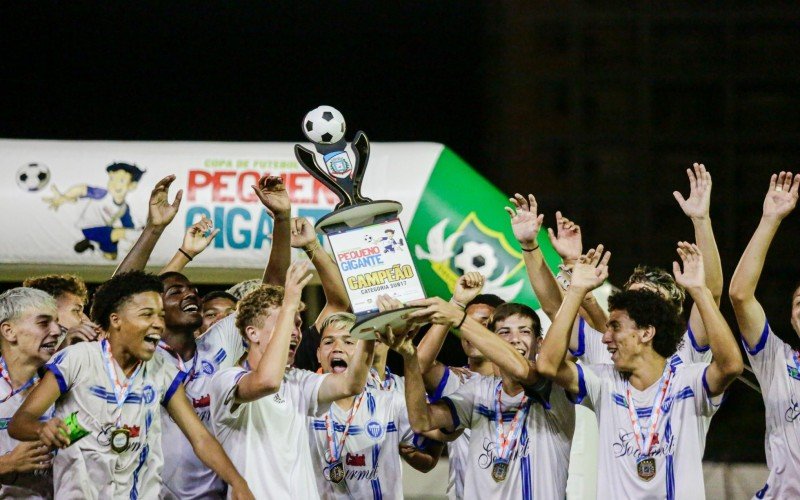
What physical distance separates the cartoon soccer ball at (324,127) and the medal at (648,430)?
1538mm

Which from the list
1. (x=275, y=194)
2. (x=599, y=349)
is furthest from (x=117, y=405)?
(x=599, y=349)

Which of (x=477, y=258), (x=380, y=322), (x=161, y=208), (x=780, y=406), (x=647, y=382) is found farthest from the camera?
(x=477, y=258)

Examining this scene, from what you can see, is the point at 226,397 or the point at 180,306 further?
the point at 180,306

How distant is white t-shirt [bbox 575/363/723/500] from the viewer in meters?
4.25

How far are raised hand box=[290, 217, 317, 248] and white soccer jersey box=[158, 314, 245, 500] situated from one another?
1.77ft

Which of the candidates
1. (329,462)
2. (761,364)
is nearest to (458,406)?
(329,462)

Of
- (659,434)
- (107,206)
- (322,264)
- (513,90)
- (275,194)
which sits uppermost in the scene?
(513,90)

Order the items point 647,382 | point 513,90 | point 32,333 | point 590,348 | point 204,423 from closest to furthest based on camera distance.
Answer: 1. point 647,382
2. point 32,333
3. point 204,423
4. point 590,348
5. point 513,90

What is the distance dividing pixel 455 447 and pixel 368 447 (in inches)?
22.0

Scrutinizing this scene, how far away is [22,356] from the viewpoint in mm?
4645

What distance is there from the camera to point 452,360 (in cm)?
1231

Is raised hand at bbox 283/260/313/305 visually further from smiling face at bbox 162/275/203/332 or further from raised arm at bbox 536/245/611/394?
smiling face at bbox 162/275/203/332

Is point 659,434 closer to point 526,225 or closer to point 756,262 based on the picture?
point 756,262

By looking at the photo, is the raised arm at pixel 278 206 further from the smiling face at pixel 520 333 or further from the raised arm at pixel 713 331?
the raised arm at pixel 713 331
